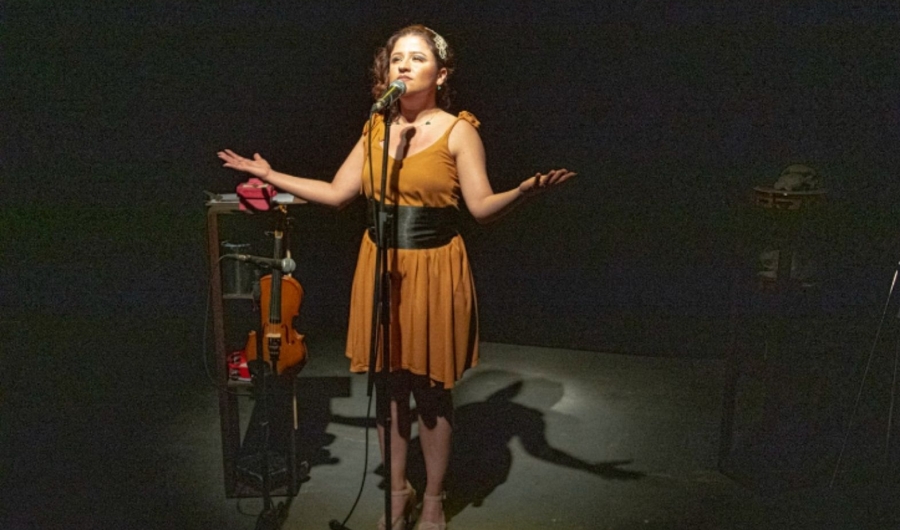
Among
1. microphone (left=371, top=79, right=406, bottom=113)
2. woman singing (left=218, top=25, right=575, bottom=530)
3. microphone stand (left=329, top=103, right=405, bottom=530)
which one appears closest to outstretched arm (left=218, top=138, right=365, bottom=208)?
woman singing (left=218, top=25, right=575, bottom=530)

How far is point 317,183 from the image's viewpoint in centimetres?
335

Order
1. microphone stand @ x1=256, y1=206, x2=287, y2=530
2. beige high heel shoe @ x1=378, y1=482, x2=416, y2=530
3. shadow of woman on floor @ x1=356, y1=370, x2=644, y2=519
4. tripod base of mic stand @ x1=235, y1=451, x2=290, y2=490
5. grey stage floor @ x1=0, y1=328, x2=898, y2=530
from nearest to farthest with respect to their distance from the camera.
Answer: microphone stand @ x1=256, y1=206, x2=287, y2=530 → beige high heel shoe @ x1=378, y1=482, x2=416, y2=530 → grey stage floor @ x1=0, y1=328, x2=898, y2=530 → tripod base of mic stand @ x1=235, y1=451, x2=290, y2=490 → shadow of woman on floor @ x1=356, y1=370, x2=644, y2=519

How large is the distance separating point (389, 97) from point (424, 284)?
0.70 meters

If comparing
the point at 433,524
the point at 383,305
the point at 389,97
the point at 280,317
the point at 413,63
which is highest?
the point at 413,63

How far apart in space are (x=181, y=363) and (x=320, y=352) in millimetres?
735

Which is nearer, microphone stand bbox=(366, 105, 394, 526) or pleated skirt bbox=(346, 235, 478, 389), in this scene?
microphone stand bbox=(366, 105, 394, 526)

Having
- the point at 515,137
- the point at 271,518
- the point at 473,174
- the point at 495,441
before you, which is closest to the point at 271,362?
the point at 271,518

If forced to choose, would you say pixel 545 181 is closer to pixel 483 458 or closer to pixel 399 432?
pixel 399 432

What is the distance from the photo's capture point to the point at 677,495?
3711mm

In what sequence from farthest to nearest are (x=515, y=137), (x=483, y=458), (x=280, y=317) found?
1. (x=515, y=137)
2. (x=483, y=458)
3. (x=280, y=317)

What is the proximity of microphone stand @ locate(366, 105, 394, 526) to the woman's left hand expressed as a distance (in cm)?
42

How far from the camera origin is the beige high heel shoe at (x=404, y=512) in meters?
3.39

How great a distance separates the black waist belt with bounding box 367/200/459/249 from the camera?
3117 mm

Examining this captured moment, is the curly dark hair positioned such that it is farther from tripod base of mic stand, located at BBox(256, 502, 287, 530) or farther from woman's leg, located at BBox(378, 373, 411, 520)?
tripod base of mic stand, located at BBox(256, 502, 287, 530)
